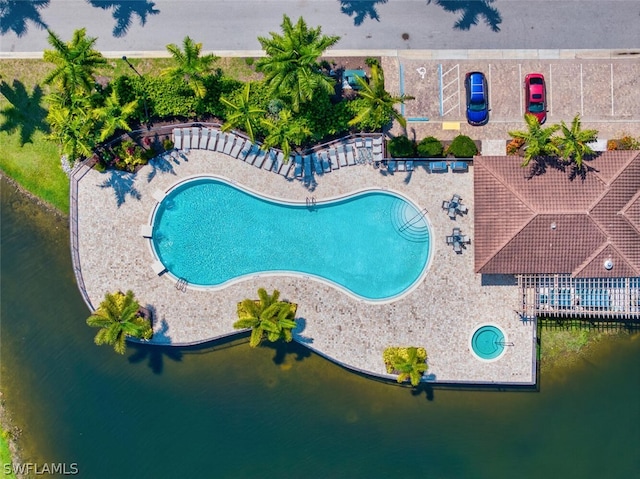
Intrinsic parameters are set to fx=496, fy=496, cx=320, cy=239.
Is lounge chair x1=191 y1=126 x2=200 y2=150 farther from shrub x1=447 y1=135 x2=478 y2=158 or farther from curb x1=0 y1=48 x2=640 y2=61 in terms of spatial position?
shrub x1=447 y1=135 x2=478 y2=158

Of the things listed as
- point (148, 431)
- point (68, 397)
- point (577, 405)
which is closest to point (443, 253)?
point (577, 405)

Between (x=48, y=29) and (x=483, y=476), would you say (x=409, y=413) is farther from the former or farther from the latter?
(x=48, y=29)

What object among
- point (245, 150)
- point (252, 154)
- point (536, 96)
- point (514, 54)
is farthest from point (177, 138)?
point (536, 96)

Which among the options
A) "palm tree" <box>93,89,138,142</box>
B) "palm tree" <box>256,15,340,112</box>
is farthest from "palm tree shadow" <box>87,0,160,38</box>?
"palm tree" <box>256,15,340,112</box>

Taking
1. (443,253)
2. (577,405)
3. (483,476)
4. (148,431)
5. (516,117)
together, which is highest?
(516,117)

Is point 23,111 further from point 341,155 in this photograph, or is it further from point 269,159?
point 341,155

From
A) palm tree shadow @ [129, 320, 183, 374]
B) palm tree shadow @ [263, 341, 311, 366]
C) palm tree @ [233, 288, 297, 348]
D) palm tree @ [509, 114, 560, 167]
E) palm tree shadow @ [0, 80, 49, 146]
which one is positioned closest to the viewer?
palm tree @ [509, 114, 560, 167]

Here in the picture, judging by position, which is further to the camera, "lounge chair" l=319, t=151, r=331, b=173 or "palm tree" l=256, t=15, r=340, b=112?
"lounge chair" l=319, t=151, r=331, b=173
